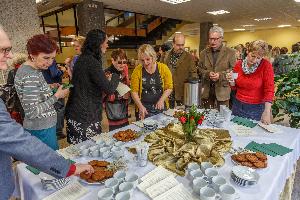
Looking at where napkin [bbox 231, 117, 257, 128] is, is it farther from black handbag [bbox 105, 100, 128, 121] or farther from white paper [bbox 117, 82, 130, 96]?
black handbag [bbox 105, 100, 128, 121]

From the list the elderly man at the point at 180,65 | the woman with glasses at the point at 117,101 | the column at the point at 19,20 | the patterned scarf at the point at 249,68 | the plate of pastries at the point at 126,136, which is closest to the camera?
the plate of pastries at the point at 126,136

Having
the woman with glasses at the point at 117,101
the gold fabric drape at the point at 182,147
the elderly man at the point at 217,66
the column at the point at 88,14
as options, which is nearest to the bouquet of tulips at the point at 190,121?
the gold fabric drape at the point at 182,147

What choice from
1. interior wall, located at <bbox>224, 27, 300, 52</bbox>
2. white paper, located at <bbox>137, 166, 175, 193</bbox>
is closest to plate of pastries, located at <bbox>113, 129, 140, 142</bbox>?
white paper, located at <bbox>137, 166, 175, 193</bbox>

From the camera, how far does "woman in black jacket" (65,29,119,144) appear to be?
6.56ft

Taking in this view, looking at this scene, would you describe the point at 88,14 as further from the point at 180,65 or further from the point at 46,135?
the point at 46,135

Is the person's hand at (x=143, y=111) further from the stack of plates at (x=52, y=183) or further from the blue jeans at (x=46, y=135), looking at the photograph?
the stack of plates at (x=52, y=183)

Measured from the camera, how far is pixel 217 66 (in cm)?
297

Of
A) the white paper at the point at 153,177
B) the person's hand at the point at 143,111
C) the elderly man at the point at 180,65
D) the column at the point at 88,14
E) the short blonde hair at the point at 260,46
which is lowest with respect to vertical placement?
the white paper at the point at 153,177

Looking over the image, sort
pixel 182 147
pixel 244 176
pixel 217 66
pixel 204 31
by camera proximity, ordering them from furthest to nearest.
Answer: pixel 204 31 < pixel 217 66 < pixel 182 147 < pixel 244 176

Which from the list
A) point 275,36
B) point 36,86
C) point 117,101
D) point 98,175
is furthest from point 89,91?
point 275,36

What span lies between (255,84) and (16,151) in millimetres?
2193

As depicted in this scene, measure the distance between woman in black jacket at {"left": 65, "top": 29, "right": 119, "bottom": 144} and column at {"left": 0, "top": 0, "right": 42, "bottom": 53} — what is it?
6.18 ft

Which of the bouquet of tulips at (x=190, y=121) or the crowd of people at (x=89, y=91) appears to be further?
the bouquet of tulips at (x=190, y=121)

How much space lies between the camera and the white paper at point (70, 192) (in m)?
1.15
